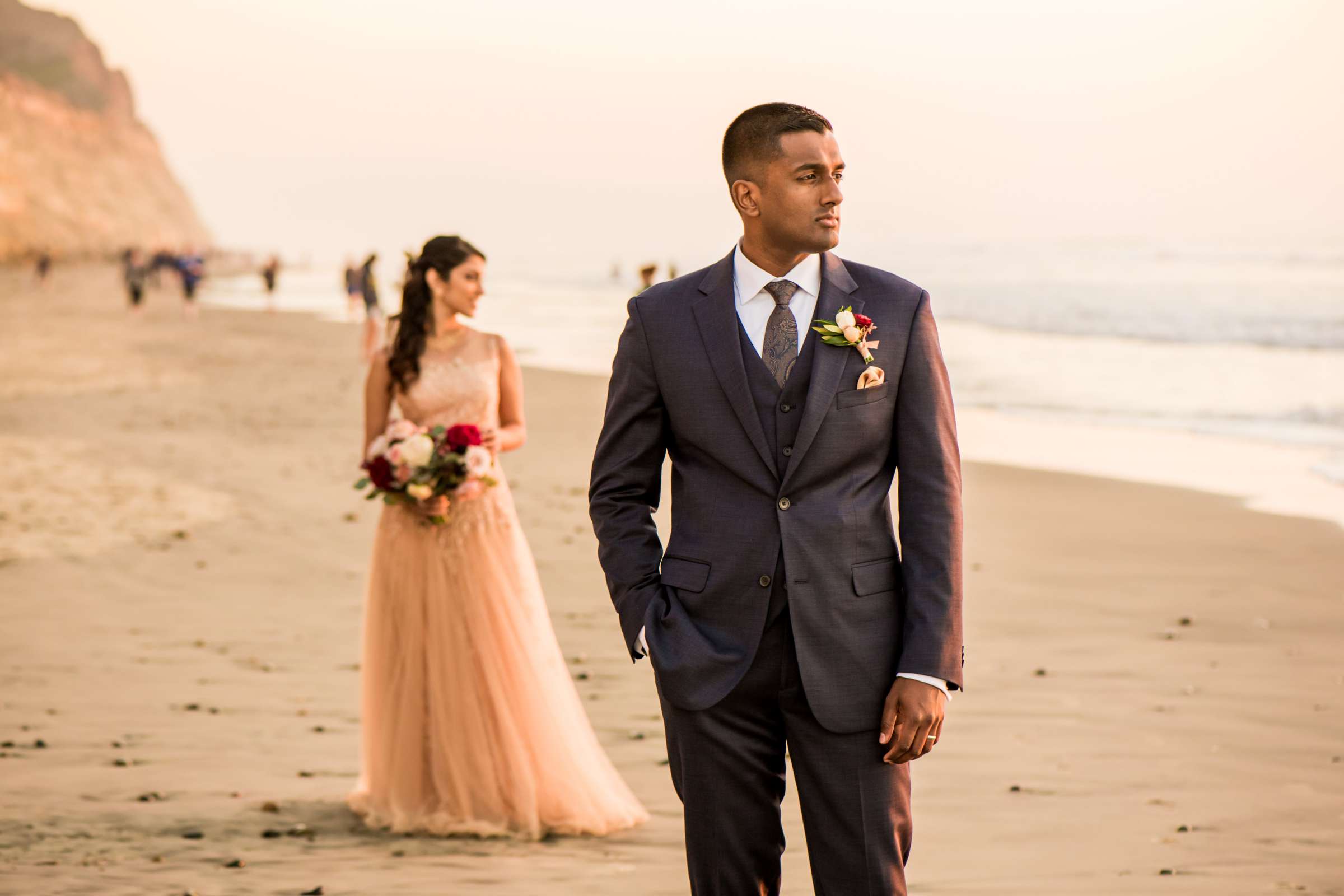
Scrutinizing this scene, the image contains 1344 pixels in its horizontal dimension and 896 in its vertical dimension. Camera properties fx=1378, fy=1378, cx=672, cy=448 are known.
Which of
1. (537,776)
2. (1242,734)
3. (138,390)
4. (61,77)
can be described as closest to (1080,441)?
(1242,734)

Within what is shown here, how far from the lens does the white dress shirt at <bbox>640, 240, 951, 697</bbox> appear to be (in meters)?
3.22

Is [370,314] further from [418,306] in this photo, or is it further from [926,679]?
[926,679]

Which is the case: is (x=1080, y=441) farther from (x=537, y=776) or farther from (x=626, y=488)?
(x=626, y=488)

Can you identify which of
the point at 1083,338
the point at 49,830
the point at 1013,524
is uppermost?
the point at 1083,338

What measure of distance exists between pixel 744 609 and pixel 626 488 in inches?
17.4

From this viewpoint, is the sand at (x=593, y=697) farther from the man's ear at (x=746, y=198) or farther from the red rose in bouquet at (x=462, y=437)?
the man's ear at (x=746, y=198)

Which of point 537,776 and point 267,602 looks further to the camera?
point 267,602

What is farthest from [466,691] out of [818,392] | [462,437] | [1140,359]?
[1140,359]

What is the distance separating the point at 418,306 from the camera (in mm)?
6023

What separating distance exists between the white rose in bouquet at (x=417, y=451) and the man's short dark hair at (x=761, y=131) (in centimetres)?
274

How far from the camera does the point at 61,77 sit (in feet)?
474

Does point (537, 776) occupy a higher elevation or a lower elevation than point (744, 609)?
lower

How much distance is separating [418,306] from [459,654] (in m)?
1.53

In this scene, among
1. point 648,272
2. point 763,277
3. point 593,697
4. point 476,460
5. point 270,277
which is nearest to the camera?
point 763,277
